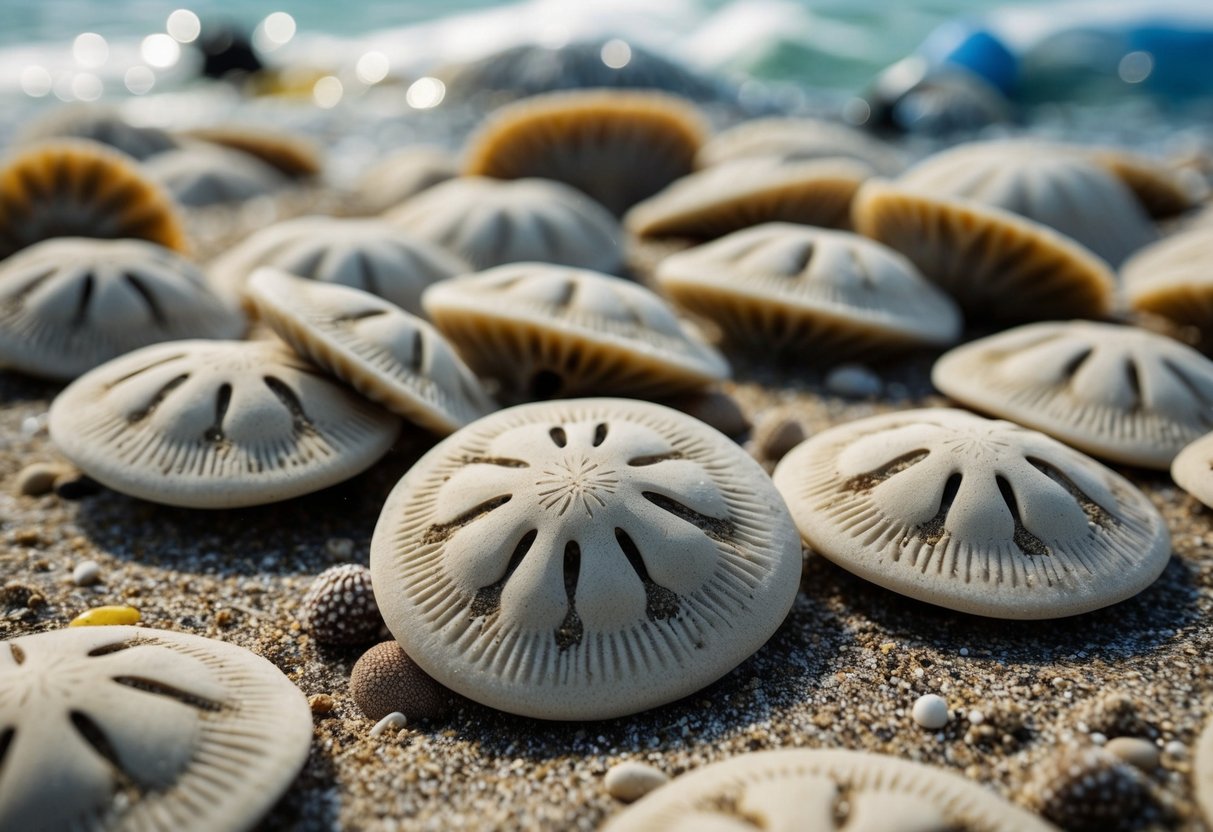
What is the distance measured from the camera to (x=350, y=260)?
3.79m

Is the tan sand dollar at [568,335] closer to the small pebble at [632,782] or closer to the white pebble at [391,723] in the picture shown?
the white pebble at [391,723]

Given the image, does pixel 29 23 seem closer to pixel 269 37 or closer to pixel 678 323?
pixel 269 37

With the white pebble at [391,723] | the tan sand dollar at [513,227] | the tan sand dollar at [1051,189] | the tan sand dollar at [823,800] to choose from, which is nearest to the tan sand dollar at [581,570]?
the white pebble at [391,723]

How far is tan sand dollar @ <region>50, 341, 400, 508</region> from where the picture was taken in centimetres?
254

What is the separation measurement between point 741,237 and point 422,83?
8406mm

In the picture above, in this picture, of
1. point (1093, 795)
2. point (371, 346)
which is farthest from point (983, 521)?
point (371, 346)

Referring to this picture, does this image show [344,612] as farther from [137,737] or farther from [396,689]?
[137,737]

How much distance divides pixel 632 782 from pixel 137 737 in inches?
37.1

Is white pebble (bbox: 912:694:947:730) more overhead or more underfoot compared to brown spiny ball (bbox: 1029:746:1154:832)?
more underfoot

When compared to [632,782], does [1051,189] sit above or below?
above

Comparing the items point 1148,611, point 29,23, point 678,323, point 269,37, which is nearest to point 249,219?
point 678,323

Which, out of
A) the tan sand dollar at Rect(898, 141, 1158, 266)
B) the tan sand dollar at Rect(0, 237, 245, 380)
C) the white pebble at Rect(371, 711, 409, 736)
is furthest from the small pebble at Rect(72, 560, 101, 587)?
the tan sand dollar at Rect(898, 141, 1158, 266)

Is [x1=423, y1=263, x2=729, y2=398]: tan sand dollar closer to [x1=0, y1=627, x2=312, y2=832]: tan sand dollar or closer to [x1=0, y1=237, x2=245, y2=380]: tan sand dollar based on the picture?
[x1=0, y1=237, x2=245, y2=380]: tan sand dollar

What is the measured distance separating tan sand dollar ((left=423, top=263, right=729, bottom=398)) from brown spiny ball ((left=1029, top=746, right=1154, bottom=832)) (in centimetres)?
173
